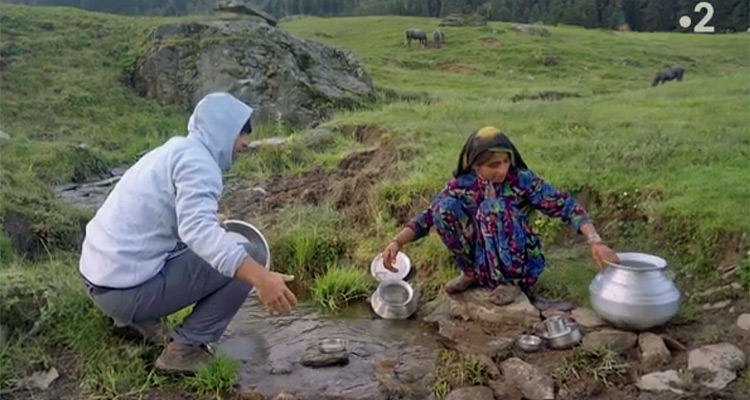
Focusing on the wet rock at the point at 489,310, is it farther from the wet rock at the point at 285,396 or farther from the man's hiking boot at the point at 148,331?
the man's hiking boot at the point at 148,331

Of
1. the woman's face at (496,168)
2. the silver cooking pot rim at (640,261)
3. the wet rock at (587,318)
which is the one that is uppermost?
the woman's face at (496,168)

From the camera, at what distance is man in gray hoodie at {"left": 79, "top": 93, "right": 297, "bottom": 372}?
3.26 metres

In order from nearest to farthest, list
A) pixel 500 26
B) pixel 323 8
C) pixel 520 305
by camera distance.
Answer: pixel 520 305 → pixel 500 26 → pixel 323 8

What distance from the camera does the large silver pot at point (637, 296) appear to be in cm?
391

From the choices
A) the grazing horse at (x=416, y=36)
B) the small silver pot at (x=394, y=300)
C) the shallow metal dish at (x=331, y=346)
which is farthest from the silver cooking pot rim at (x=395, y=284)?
the grazing horse at (x=416, y=36)

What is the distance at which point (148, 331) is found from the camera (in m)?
3.96

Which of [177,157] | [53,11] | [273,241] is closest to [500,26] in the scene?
[53,11]

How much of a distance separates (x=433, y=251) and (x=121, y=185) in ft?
7.75

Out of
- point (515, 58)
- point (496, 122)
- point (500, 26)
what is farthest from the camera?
point (500, 26)

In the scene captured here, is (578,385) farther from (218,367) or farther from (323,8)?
(323,8)

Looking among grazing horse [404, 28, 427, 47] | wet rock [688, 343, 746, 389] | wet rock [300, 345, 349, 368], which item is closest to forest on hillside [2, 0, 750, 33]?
grazing horse [404, 28, 427, 47]

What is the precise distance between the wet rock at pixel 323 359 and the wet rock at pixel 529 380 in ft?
2.78

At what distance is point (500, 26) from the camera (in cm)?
3466

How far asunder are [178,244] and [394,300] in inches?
63.0
